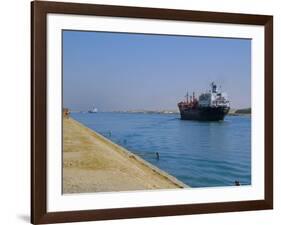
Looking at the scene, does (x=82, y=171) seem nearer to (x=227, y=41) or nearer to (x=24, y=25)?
(x=24, y=25)

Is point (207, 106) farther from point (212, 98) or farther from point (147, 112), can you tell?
point (147, 112)

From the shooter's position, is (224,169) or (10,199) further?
(224,169)

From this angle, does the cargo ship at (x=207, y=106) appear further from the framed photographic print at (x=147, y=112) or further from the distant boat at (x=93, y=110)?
the distant boat at (x=93, y=110)

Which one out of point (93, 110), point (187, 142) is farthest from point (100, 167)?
point (187, 142)

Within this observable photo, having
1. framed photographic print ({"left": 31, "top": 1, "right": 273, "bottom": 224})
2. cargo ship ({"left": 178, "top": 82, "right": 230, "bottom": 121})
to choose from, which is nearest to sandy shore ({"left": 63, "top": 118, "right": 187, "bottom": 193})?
framed photographic print ({"left": 31, "top": 1, "right": 273, "bottom": 224})

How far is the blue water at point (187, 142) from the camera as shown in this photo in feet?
6.08

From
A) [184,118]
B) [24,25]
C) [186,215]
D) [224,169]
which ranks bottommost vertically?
[186,215]

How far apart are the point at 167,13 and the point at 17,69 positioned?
20.0 inches

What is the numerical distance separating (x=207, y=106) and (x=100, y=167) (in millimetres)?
420

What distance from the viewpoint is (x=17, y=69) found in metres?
1.79

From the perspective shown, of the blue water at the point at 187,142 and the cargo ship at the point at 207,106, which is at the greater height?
the cargo ship at the point at 207,106

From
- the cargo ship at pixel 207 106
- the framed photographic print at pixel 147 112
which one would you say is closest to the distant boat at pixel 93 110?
the framed photographic print at pixel 147 112

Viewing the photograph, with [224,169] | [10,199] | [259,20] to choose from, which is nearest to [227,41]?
[259,20]
